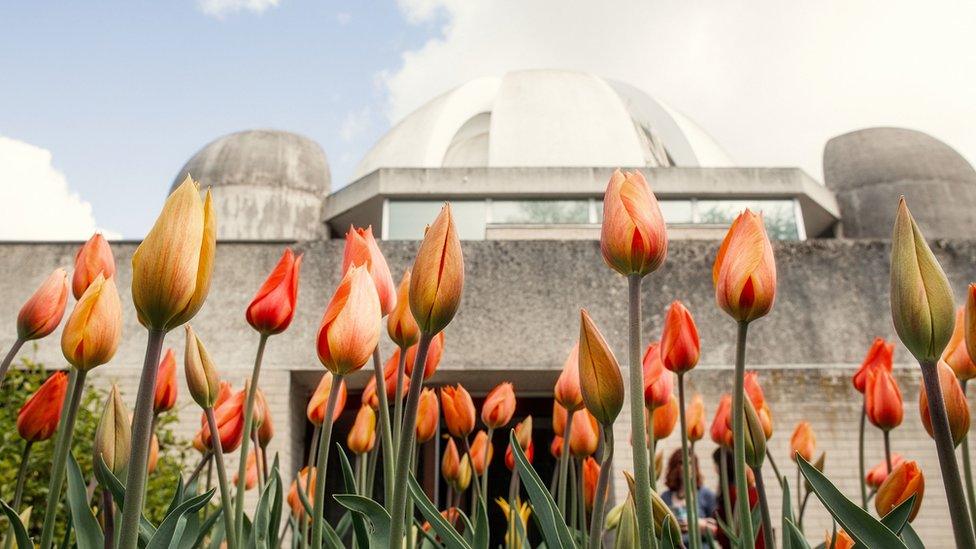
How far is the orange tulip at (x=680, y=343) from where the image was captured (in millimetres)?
1488

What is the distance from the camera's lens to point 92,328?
3.44 ft

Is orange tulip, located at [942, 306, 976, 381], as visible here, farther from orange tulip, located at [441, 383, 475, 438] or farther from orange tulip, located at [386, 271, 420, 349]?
orange tulip, located at [441, 383, 475, 438]

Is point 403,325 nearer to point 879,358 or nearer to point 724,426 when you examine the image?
point 724,426

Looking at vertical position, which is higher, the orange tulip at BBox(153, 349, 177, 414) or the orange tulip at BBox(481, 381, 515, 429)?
the orange tulip at BBox(153, 349, 177, 414)

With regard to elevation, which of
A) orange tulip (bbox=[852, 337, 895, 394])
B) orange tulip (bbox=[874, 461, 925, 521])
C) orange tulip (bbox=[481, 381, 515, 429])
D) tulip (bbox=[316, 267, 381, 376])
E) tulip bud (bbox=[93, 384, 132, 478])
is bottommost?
orange tulip (bbox=[874, 461, 925, 521])

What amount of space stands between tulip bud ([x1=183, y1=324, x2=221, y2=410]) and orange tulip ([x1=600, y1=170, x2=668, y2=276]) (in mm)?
665

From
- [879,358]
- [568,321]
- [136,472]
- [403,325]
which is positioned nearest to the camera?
[136,472]

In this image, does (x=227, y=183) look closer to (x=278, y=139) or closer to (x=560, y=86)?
(x=278, y=139)

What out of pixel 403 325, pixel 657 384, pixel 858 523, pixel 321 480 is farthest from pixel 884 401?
pixel 321 480

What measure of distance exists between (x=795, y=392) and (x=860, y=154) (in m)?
12.3

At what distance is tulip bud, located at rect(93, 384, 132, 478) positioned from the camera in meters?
1.15

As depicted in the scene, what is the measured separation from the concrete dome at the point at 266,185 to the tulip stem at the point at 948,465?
1488cm

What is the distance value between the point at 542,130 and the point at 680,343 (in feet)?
54.0

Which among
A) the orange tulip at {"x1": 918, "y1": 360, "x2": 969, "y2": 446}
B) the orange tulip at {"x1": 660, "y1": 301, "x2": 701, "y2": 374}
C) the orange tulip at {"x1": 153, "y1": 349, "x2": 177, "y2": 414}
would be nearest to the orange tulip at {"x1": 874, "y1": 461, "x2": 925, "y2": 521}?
the orange tulip at {"x1": 918, "y1": 360, "x2": 969, "y2": 446}
